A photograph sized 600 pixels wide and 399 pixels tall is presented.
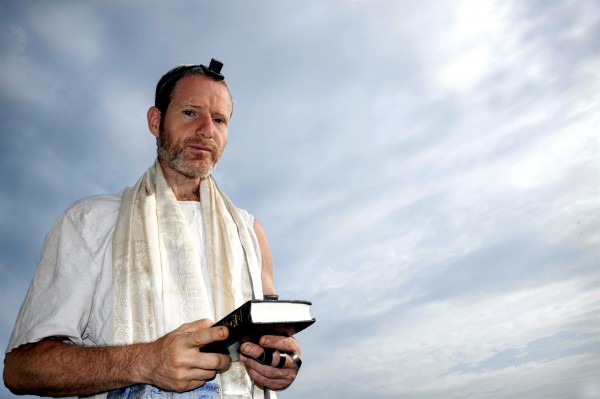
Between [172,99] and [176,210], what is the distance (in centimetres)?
117

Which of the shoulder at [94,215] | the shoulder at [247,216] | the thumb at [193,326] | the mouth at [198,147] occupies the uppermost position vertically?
the mouth at [198,147]

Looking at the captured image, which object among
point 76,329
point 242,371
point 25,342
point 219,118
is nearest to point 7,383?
point 25,342

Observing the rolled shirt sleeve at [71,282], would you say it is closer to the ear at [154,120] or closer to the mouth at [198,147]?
the mouth at [198,147]

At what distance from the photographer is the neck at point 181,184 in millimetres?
3889

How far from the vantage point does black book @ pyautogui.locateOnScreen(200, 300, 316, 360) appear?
2045 mm

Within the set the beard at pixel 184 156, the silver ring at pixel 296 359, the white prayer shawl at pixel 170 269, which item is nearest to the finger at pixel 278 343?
the silver ring at pixel 296 359

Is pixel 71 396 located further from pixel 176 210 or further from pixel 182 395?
pixel 176 210

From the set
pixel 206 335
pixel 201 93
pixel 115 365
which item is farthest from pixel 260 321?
pixel 201 93

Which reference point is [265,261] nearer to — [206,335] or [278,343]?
[278,343]

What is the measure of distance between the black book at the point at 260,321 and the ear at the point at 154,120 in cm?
261

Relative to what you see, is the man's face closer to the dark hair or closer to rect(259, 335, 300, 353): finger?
the dark hair

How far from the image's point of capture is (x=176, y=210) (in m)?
3.46

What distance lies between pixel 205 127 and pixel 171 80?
769 mm

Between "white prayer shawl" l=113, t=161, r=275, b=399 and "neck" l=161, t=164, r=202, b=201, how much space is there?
0.10 meters
